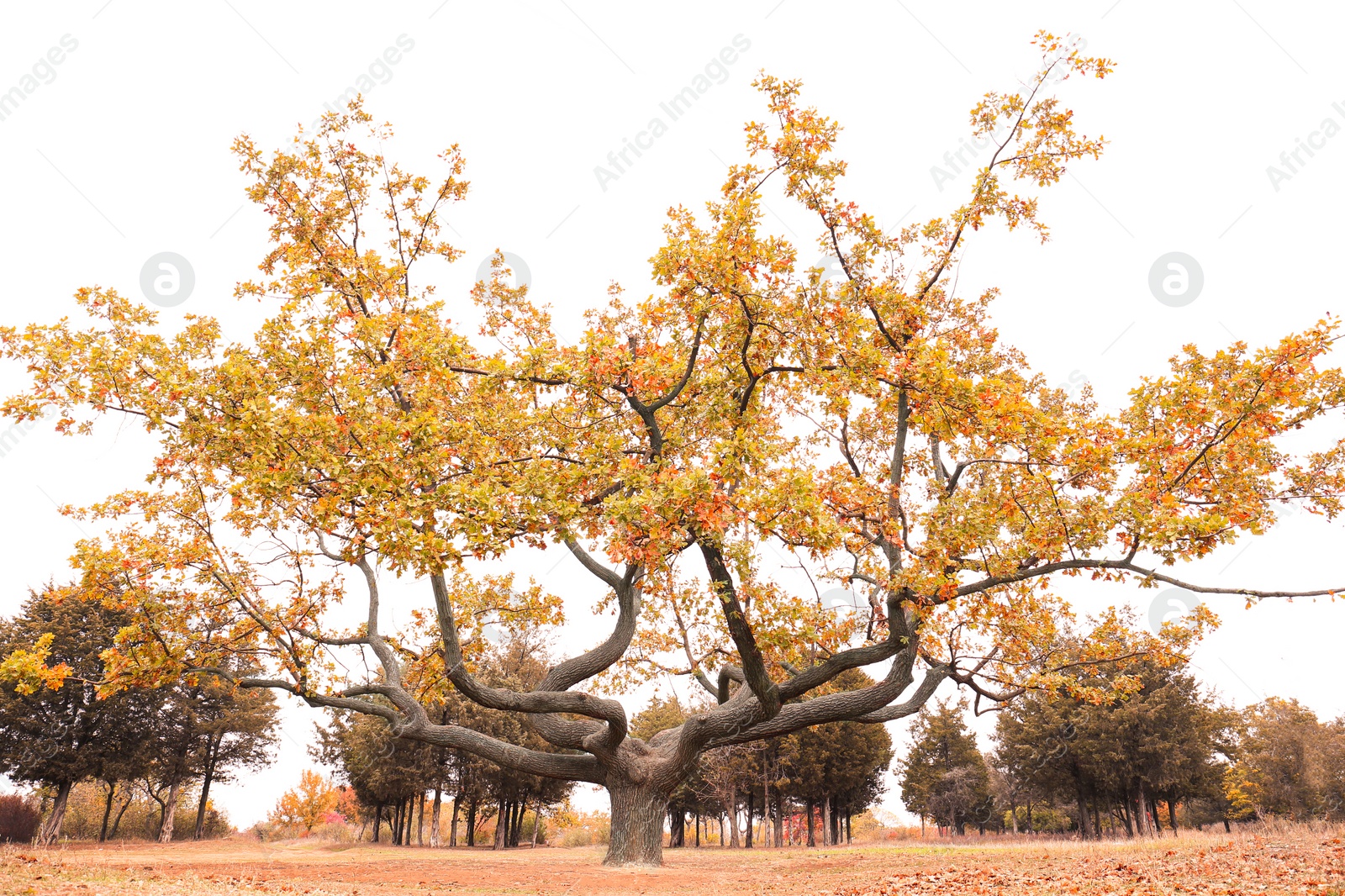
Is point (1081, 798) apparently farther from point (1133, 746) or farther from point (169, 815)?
point (169, 815)

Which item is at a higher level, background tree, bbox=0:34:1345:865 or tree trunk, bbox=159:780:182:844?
background tree, bbox=0:34:1345:865

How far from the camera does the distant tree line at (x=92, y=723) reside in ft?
93.2

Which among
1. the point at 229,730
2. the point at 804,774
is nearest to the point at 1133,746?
the point at 804,774

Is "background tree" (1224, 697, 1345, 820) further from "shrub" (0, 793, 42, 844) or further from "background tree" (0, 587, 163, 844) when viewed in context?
"shrub" (0, 793, 42, 844)

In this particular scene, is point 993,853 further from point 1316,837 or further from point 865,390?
point 865,390

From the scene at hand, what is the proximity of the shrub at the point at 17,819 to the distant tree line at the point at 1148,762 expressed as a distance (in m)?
41.9

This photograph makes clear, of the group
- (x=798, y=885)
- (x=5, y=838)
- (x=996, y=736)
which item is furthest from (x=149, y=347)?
(x=996, y=736)

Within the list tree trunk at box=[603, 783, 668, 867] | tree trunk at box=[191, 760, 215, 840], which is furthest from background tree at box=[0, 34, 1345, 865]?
tree trunk at box=[191, 760, 215, 840]

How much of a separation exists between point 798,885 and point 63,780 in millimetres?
33971

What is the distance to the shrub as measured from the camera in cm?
2708

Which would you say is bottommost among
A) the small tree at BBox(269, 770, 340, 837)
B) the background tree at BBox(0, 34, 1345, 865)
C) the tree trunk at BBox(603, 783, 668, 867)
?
the small tree at BBox(269, 770, 340, 837)

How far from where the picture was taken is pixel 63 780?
29.6 meters

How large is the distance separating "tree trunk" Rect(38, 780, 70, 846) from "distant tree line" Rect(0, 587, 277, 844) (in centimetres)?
5

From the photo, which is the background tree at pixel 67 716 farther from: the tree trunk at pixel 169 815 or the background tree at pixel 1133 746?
the background tree at pixel 1133 746
